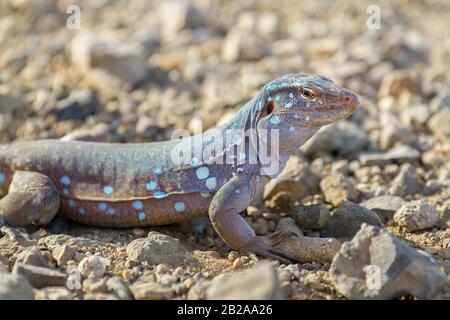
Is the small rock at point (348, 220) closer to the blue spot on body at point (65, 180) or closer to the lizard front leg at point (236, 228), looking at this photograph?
the lizard front leg at point (236, 228)

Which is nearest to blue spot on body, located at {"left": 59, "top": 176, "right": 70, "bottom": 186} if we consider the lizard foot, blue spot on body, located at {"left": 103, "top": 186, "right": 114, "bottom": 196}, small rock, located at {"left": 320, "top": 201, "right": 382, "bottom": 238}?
blue spot on body, located at {"left": 103, "top": 186, "right": 114, "bottom": 196}

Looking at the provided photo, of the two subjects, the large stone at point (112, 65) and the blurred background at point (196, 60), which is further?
the large stone at point (112, 65)

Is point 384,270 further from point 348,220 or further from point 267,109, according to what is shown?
point 267,109

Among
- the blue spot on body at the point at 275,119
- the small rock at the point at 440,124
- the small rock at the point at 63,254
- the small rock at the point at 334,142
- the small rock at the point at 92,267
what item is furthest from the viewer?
the small rock at the point at 440,124

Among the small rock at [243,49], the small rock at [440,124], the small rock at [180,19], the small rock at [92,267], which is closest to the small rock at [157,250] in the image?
the small rock at [92,267]

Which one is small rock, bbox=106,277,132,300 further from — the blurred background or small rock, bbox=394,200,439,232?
the blurred background

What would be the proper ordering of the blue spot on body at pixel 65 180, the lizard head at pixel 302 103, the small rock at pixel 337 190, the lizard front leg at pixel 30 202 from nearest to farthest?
1. the lizard head at pixel 302 103
2. the lizard front leg at pixel 30 202
3. the blue spot on body at pixel 65 180
4. the small rock at pixel 337 190
